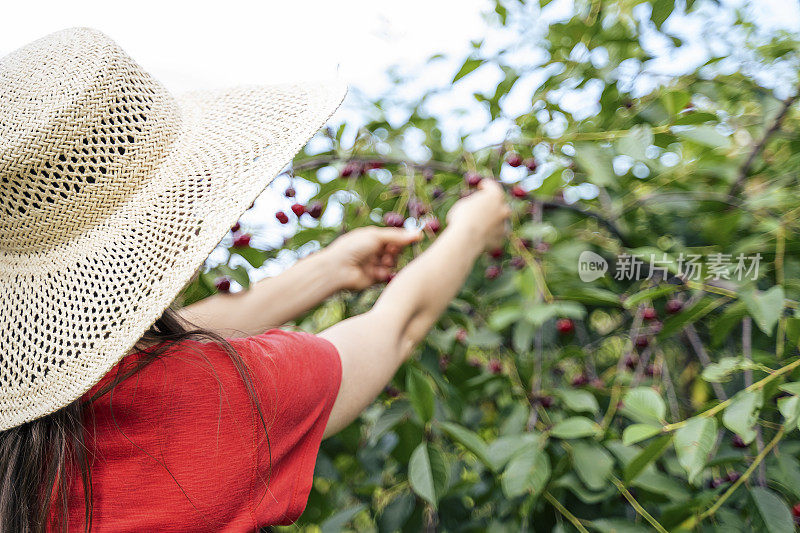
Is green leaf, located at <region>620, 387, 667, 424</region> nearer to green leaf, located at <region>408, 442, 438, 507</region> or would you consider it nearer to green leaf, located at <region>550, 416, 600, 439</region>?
green leaf, located at <region>550, 416, 600, 439</region>

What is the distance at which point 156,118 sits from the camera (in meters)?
0.74

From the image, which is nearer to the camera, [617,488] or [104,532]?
[104,532]

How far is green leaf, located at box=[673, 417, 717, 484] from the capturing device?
0.87m

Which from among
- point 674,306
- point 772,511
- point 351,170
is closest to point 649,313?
point 674,306

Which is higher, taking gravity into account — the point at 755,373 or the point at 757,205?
the point at 757,205

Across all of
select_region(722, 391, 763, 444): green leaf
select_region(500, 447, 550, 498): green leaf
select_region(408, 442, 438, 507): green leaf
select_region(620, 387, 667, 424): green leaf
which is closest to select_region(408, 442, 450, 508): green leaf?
select_region(408, 442, 438, 507): green leaf

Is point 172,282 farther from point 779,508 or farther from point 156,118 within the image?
point 779,508

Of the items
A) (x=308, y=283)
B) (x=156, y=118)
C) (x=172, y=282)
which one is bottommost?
(x=308, y=283)

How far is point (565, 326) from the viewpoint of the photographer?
149cm

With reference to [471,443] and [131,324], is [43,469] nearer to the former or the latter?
[131,324]

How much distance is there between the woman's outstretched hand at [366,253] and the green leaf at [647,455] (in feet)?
1.95

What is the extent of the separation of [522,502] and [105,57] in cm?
103

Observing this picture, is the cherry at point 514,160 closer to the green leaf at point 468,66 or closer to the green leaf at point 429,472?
the green leaf at point 468,66

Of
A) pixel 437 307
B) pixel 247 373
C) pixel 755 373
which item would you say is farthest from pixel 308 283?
pixel 755 373
